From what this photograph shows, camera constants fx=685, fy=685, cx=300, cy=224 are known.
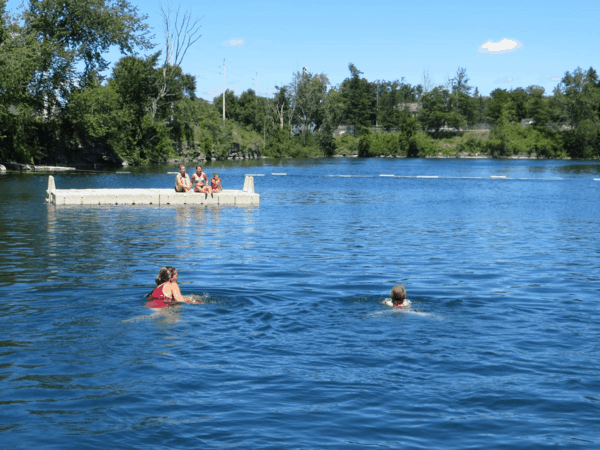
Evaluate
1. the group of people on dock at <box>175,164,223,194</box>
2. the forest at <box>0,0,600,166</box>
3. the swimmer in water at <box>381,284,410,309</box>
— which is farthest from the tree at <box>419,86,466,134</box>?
the swimmer in water at <box>381,284,410,309</box>

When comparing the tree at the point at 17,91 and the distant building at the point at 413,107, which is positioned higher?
the distant building at the point at 413,107

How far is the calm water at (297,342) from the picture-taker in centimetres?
782

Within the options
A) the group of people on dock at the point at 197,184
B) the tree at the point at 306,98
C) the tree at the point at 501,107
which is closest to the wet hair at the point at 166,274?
the group of people on dock at the point at 197,184

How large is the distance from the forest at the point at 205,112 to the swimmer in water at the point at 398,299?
4580 centimetres

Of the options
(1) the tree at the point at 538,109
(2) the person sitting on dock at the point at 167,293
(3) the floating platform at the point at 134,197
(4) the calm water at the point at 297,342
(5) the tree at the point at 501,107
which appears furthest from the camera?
(5) the tree at the point at 501,107

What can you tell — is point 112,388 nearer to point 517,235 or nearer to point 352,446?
point 352,446

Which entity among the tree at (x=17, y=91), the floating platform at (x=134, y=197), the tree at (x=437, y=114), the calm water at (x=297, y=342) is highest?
the tree at (x=437, y=114)

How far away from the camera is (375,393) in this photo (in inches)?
345

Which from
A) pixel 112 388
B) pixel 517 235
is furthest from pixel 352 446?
pixel 517 235

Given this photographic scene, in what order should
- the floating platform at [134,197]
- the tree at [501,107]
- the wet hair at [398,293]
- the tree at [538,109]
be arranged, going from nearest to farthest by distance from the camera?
the wet hair at [398,293] < the floating platform at [134,197] < the tree at [538,109] < the tree at [501,107]

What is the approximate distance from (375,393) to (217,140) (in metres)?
97.7

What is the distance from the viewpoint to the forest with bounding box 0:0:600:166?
60031 millimetres

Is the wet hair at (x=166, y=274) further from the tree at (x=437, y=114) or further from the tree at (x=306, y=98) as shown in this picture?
the tree at (x=437, y=114)

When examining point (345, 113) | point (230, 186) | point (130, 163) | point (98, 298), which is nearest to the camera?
point (98, 298)
